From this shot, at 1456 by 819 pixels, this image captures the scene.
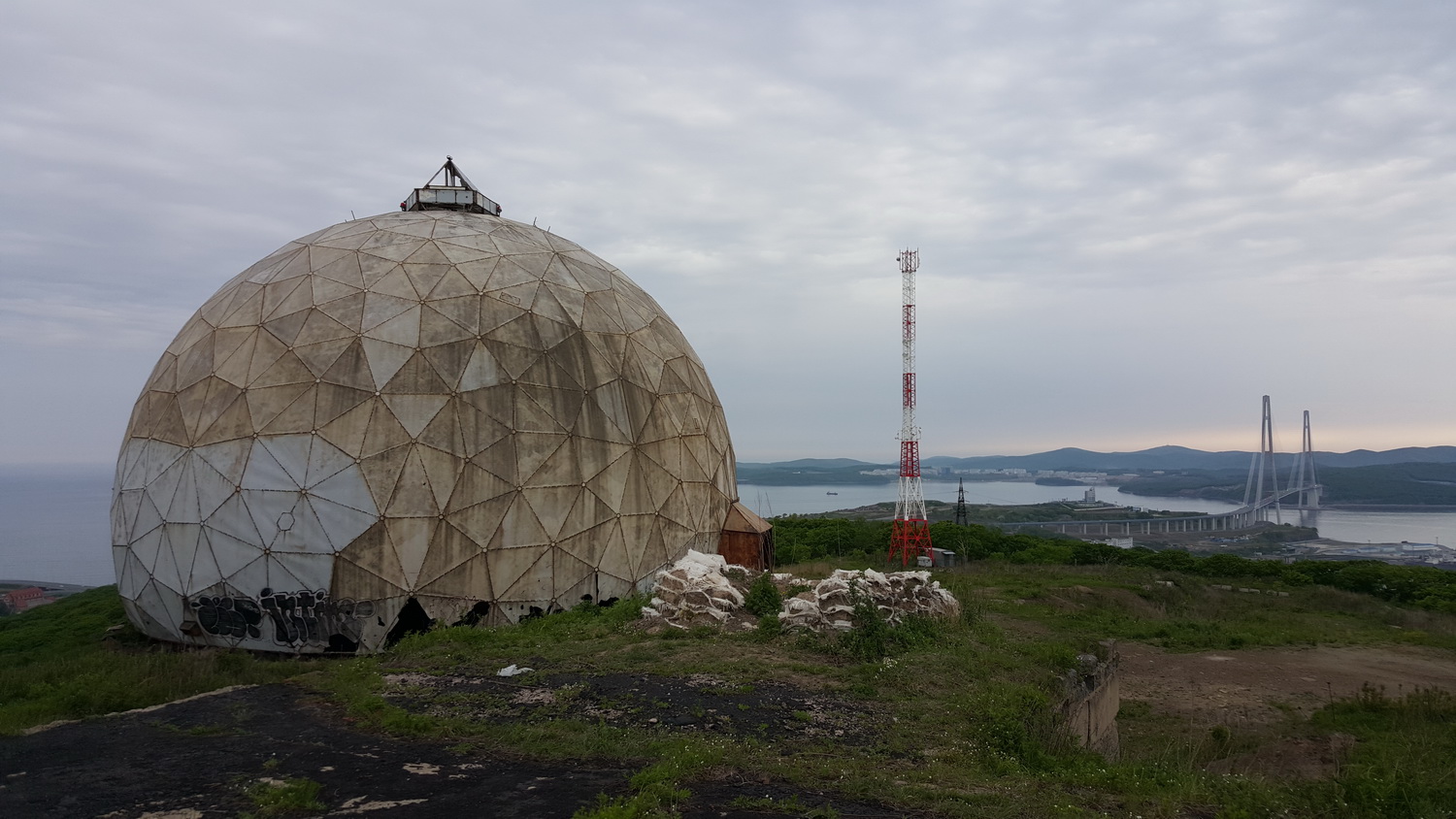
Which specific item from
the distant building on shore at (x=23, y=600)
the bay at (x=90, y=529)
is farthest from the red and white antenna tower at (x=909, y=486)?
the distant building on shore at (x=23, y=600)

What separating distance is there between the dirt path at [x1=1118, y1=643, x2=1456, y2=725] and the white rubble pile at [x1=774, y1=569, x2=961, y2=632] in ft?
15.1

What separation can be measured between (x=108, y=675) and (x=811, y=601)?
11817 millimetres

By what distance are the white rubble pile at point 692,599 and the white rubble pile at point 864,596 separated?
1277 millimetres

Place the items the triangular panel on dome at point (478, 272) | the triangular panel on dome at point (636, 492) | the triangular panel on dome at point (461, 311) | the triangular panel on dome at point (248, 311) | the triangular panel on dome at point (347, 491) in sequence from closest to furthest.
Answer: the triangular panel on dome at point (347, 491)
the triangular panel on dome at point (461, 311)
the triangular panel on dome at point (248, 311)
the triangular panel on dome at point (478, 272)
the triangular panel on dome at point (636, 492)

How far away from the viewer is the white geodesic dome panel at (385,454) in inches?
582

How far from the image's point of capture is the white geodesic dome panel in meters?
14.8

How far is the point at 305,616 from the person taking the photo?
14.6 metres

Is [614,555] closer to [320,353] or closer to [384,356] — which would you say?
[384,356]

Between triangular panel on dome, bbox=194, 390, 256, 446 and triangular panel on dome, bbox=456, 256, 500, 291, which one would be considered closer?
triangular panel on dome, bbox=194, 390, 256, 446

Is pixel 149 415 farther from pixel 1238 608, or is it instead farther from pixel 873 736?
pixel 1238 608

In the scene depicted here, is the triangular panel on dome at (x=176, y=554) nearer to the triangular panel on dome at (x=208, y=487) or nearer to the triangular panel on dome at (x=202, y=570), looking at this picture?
the triangular panel on dome at (x=202, y=570)

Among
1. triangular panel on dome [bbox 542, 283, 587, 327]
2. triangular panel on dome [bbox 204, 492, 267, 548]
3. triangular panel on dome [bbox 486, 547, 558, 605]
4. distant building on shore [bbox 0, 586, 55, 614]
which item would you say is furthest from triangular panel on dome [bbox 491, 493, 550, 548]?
distant building on shore [bbox 0, 586, 55, 614]

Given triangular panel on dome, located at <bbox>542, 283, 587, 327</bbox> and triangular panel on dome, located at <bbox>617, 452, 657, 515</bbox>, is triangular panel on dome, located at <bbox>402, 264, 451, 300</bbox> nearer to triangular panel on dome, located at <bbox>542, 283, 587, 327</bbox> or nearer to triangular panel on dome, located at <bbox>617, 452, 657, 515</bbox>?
triangular panel on dome, located at <bbox>542, 283, 587, 327</bbox>

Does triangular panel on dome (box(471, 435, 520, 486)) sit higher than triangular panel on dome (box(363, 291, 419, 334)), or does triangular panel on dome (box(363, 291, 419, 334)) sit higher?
triangular panel on dome (box(363, 291, 419, 334))
